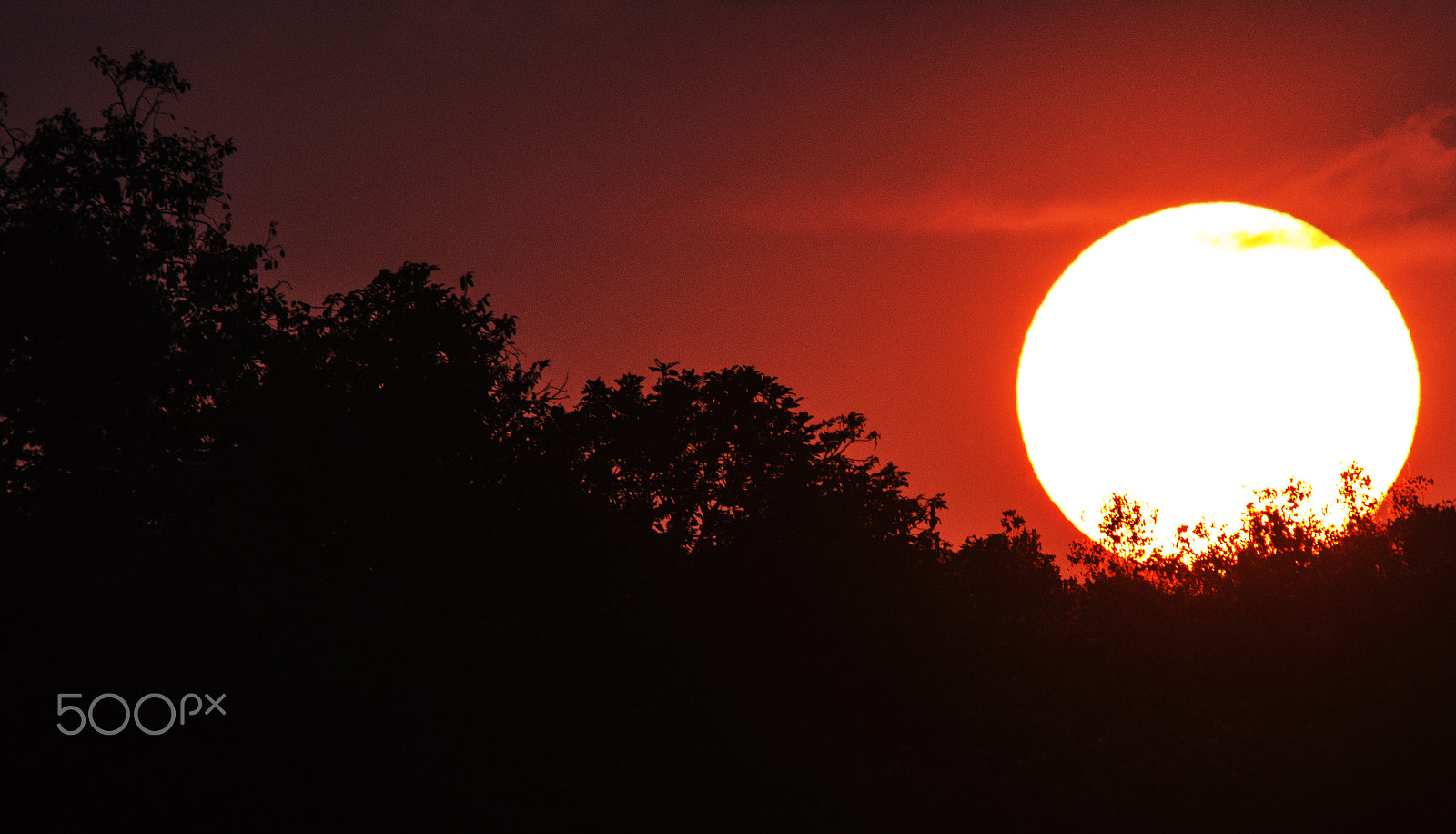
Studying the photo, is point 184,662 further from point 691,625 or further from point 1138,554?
point 1138,554

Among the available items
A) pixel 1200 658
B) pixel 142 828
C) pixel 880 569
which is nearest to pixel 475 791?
pixel 142 828

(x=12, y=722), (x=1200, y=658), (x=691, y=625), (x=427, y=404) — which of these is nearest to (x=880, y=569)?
(x=691, y=625)

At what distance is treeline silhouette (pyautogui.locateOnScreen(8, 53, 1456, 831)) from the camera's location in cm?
1658

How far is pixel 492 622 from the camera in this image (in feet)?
80.8

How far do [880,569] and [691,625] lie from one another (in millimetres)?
7912

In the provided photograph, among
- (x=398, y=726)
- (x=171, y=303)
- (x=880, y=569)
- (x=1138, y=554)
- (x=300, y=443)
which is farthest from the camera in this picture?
(x=1138, y=554)

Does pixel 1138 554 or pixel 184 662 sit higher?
pixel 1138 554

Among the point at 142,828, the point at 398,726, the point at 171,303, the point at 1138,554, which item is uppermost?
the point at 1138,554

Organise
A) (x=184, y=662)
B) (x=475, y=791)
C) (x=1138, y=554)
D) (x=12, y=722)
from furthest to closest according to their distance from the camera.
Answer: (x=1138, y=554) < (x=475, y=791) < (x=184, y=662) < (x=12, y=722)

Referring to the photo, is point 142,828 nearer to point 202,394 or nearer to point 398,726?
point 398,726

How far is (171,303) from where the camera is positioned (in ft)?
75.9

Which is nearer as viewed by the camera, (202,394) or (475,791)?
(475,791)

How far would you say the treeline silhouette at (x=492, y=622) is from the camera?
54.4ft

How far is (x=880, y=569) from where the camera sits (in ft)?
105
